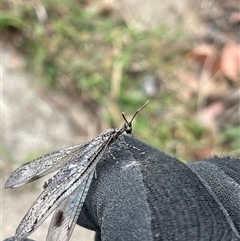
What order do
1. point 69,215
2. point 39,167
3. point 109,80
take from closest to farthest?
point 69,215, point 39,167, point 109,80

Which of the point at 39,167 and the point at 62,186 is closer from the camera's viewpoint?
the point at 62,186

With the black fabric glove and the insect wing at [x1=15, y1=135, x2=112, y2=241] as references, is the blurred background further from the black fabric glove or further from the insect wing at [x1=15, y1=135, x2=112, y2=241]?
the black fabric glove

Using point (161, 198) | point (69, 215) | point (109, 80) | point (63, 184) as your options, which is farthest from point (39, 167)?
point (109, 80)

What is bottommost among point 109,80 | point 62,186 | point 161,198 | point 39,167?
point 161,198

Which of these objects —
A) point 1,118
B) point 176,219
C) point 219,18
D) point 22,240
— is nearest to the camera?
point 176,219

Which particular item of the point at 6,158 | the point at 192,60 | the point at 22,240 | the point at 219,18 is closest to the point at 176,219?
the point at 22,240

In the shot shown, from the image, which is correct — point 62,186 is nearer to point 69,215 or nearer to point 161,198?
point 69,215

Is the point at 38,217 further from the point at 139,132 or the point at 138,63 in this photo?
the point at 138,63
